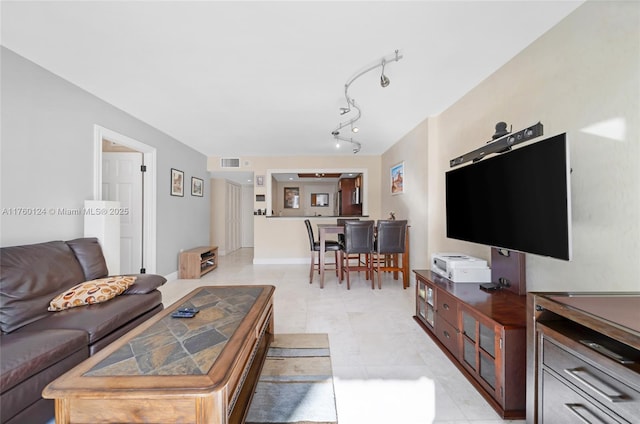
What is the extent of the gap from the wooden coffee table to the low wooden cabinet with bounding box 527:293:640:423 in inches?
53.4

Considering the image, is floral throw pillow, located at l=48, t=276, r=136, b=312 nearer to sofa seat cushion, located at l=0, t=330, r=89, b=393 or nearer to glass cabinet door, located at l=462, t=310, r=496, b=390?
sofa seat cushion, located at l=0, t=330, r=89, b=393

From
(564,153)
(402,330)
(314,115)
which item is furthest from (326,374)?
(314,115)

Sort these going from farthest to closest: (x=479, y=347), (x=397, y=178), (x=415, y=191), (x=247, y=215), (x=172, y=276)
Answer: (x=247, y=215) < (x=397, y=178) < (x=172, y=276) < (x=415, y=191) < (x=479, y=347)

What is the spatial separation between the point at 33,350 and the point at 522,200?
2.85 meters

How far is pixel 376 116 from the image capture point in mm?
3287

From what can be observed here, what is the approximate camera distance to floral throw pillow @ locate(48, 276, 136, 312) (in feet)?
5.82

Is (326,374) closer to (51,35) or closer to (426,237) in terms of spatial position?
(426,237)

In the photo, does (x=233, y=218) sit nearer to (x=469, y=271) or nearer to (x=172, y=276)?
(x=172, y=276)

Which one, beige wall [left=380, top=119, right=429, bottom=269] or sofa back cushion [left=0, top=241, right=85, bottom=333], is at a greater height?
beige wall [left=380, top=119, right=429, bottom=269]

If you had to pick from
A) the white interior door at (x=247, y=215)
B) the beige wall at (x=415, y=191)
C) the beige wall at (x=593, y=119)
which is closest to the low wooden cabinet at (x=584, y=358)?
the beige wall at (x=593, y=119)

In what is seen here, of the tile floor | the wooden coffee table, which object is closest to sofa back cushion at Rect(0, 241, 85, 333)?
the wooden coffee table

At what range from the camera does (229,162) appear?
5.45 m

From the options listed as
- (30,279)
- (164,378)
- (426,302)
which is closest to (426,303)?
(426,302)

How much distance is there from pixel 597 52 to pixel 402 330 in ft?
7.91
